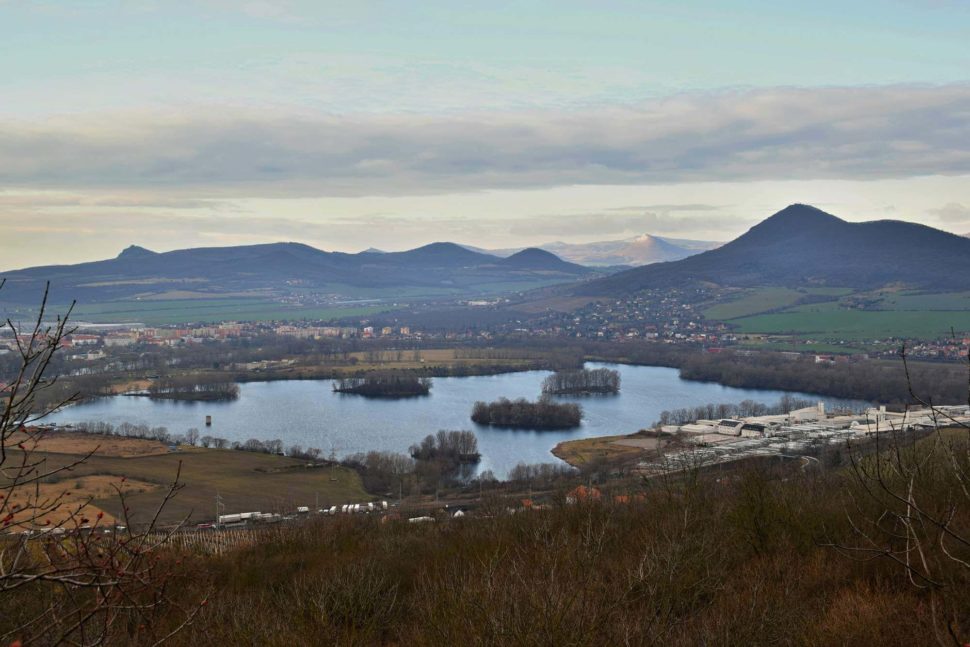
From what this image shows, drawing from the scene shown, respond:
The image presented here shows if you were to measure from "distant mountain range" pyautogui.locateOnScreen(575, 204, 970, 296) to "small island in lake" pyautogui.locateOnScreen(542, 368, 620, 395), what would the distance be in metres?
40.9

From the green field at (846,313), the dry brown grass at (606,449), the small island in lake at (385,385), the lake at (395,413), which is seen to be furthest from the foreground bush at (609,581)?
the green field at (846,313)

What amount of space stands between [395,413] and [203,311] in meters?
53.7

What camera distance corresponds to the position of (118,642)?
3.75 m

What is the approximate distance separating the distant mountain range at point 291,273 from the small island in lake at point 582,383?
198 feet

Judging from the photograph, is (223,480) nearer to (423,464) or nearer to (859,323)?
(423,464)

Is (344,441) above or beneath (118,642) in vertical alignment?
beneath

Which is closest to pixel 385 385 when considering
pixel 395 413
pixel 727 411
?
pixel 395 413

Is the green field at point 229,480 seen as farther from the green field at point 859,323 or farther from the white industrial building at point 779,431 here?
the green field at point 859,323

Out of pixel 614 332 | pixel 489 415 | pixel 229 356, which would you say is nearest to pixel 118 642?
pixel 489 415

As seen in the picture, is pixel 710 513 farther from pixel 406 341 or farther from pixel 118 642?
pixel 406 341

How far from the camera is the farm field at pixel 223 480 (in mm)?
15094

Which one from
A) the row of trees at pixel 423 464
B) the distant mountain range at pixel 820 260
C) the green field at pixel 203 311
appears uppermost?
the distant mountain range at pixel 820 260

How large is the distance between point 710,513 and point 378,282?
361ft

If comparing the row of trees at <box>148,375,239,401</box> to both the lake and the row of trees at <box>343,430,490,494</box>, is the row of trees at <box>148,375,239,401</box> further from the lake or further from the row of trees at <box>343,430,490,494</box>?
the row of trees at <box>343,430,490,494</box>
